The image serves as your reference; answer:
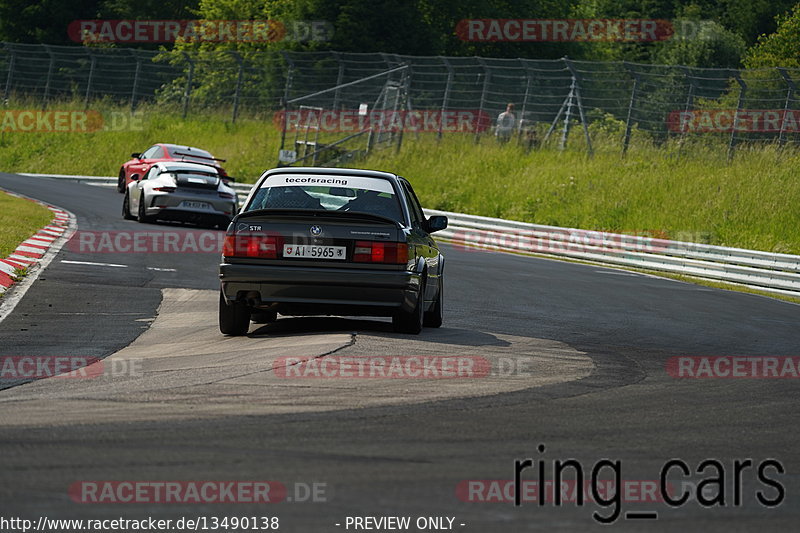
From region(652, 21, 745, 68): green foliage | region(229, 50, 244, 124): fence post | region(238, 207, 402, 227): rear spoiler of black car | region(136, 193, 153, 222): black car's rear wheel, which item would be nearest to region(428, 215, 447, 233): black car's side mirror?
region(238, 207, 402, 227): rear spoiler of black car

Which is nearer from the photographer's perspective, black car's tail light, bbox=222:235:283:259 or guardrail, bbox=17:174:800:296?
black car's tail light, bbox=222:235:283:259

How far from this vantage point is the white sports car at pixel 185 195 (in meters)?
23.2

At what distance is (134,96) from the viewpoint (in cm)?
4600

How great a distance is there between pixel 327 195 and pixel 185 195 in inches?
490

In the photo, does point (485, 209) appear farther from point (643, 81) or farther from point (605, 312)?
point (605, 312)

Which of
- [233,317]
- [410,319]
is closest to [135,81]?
[233,317]

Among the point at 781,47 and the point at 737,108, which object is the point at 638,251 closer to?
the point at 737,108

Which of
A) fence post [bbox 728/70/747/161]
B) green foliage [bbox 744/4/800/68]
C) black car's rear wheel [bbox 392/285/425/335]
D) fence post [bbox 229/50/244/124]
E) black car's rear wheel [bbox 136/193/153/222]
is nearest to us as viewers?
black car's rear wheel [bbox 392/285/425/335]

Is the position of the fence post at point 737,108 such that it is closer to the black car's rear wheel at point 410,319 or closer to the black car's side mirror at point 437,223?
the black car's side mirror at point 437,223

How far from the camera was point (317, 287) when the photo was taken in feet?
33.9

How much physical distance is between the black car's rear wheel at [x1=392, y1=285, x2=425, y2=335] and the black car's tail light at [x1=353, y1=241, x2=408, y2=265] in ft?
1.54

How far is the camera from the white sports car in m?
23.2

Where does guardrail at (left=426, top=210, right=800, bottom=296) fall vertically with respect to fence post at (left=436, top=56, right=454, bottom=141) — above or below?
below

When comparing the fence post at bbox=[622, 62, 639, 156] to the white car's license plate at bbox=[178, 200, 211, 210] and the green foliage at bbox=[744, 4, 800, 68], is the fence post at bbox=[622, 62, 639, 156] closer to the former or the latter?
the white car's license plate at bbox=[178, 200, 211, 210]
